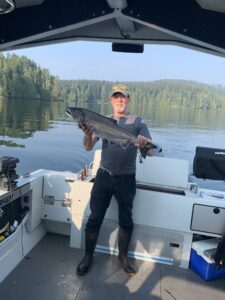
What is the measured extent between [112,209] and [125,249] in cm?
48

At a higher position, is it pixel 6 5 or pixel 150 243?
pixel 6 5

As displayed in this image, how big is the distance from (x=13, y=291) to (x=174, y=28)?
8.67 ft

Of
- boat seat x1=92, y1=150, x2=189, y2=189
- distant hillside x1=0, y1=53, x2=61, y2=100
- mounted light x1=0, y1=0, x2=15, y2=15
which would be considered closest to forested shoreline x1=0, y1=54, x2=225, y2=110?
distant hillside x1=0, y1=53, x2=61, y2=100

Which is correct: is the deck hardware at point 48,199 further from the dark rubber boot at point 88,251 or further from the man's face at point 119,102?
the man's face at point 119,102

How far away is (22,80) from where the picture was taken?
6112 cm

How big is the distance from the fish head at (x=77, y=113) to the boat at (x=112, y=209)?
625 mm

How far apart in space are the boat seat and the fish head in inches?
→ 51.5

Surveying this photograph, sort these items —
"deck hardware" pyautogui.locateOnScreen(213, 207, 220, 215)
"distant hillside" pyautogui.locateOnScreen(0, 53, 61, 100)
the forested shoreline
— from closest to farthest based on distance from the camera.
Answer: "deck hardware" pyautogui.locateOnScreen(213, 207, 220, 215), the forested shoreline, "distant hillside" pyautogui.locateOnScreen(0, 53, 61, 100)

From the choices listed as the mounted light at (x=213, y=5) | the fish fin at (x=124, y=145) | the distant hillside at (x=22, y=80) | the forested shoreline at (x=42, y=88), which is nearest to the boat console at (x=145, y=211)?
the fish fin at (x=124, y=145)

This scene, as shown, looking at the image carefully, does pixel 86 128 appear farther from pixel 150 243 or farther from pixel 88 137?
pixel 150 243

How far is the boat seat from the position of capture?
13.6ft

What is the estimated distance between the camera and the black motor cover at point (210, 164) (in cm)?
399

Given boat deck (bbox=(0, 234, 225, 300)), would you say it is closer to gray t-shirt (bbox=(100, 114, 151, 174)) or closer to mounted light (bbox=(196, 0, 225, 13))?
gray t-shirt (bbox=(100, 114, 151, 174))

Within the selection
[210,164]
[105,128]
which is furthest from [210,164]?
[105,128]
